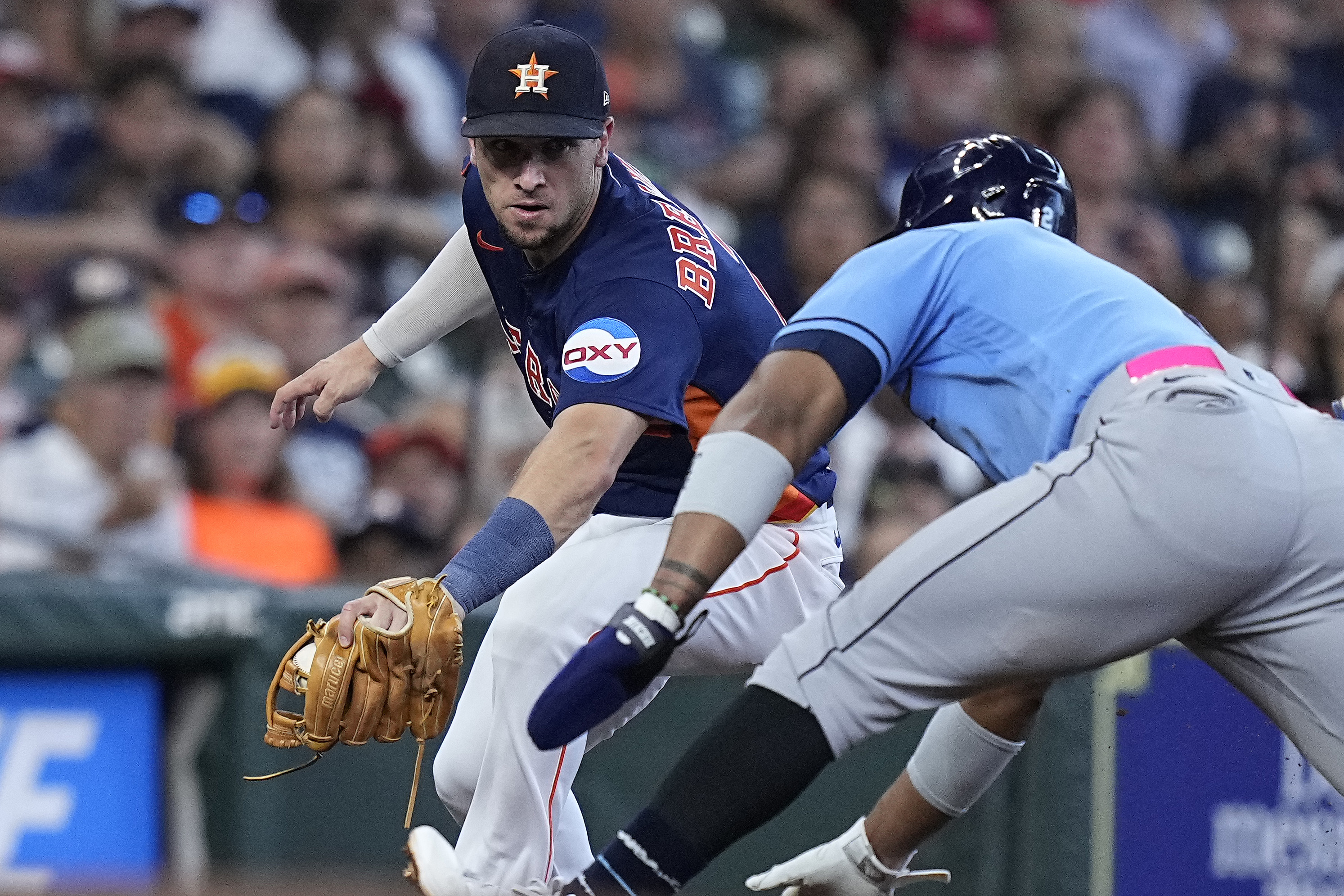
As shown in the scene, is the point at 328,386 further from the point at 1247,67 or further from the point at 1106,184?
the point at 1247,67

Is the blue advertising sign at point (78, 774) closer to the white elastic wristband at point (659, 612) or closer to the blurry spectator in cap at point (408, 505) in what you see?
the blurry spectator in cap at point (408, 505)

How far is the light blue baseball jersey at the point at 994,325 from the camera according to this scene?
105 inches

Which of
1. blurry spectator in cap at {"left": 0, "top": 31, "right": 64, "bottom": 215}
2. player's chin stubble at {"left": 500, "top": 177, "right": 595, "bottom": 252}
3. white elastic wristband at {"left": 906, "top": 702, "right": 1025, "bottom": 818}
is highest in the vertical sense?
blurry spectator in cap at {"left": 0, "top": 31, "right": 64, "bottom": 215}

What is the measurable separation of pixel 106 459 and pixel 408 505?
98cm

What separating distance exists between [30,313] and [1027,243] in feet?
13.5

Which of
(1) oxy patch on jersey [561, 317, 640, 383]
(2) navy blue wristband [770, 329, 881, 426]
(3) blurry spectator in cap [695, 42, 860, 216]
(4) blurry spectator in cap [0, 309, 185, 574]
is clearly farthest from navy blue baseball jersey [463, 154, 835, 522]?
(3) blurry spectator in cap [695, 42, 860, 216]

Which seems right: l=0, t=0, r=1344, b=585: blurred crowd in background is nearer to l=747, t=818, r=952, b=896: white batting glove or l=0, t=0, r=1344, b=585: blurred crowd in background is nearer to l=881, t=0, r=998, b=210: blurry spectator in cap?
l=881, t=0, r=998, b=210: blurry spectator in cap

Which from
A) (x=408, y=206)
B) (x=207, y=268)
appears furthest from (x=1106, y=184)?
(x=207, y=268)

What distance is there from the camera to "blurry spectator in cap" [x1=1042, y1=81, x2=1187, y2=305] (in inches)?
307

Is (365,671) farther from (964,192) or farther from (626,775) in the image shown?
(626,775)

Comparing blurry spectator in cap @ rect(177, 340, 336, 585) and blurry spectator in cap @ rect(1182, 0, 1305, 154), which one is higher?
blurry spectator in cap @ rect(1182, 0, 1305, 154)

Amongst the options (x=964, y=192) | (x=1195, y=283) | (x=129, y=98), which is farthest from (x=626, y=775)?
(x=1195, y=283)

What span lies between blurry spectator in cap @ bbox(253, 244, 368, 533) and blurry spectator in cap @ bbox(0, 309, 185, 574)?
55 centimetres

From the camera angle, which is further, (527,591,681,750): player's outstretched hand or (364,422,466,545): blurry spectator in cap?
(364,422,466,545): blurry spectator in cap
